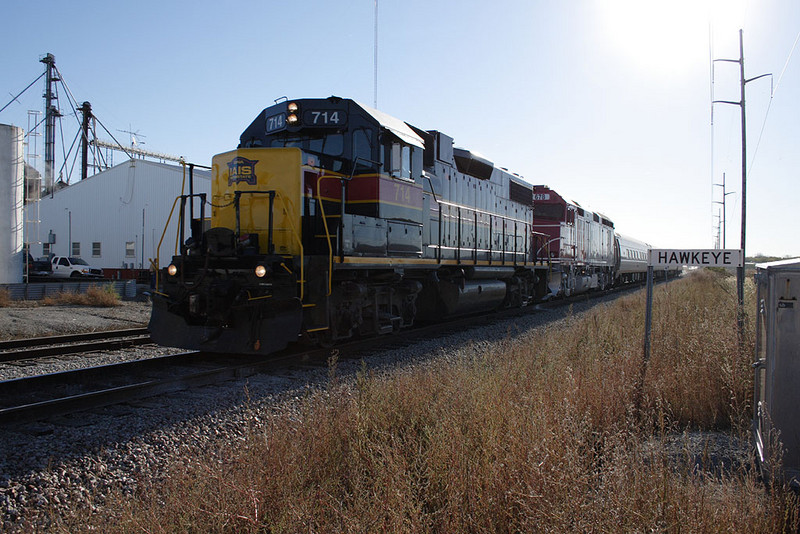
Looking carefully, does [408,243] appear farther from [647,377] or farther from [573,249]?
[573,249]

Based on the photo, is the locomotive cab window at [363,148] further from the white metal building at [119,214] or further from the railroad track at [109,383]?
the white metal building at [119,214]

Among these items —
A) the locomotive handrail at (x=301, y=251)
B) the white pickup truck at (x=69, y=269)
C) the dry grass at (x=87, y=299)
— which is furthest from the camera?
the white pickup truck at (x=69, y=269)

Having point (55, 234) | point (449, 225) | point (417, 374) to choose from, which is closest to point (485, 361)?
point (417, 374)

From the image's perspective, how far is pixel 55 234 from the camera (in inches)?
1319

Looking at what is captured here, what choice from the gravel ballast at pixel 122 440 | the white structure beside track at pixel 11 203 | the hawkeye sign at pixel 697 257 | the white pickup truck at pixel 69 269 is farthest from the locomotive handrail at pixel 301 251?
the white pickup truck at pixel 69 269

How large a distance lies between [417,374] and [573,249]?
1429 centimetres

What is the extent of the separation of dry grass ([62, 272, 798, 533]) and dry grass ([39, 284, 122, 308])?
12.1m

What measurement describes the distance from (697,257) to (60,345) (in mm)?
8764

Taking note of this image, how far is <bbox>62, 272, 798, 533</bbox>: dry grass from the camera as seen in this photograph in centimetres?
249

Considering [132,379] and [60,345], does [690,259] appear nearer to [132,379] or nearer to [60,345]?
[132,379]

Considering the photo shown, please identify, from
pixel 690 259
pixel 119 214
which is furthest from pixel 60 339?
pixel 119 214

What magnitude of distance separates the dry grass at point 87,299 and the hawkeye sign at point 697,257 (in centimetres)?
1376

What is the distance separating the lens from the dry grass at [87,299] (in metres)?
14.6

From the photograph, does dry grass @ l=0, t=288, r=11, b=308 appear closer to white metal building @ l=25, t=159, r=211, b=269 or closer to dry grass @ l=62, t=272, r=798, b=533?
dry grass @ l=62, t=272, r=798, b=533
